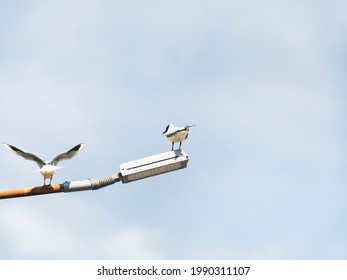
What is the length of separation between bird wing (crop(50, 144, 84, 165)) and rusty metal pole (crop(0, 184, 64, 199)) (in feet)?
9.57

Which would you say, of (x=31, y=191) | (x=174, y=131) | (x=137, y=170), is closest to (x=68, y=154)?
(x=31, y=191)

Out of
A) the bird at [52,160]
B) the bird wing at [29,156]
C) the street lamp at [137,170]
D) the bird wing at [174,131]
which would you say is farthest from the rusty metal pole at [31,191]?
the bird wing at [174,131]

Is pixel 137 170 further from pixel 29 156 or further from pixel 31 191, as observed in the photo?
pixel 29 156

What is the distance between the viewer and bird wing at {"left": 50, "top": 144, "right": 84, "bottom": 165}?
96.1 feet

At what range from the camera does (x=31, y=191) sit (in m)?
26.1

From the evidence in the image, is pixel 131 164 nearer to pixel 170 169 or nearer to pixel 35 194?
pixel 170 169

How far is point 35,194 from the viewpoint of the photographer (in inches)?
1029

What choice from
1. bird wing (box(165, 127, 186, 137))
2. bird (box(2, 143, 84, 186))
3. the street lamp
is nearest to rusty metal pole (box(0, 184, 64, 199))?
the street lamp

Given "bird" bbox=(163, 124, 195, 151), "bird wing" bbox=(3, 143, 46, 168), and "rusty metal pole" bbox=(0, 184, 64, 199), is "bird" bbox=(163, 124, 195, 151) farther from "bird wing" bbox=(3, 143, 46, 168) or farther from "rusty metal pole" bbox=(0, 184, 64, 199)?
"bird wing" bbox=(3, 143, 46, 168)

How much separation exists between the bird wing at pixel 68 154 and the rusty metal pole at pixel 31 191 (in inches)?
115

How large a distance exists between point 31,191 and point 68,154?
3634 millimetres
